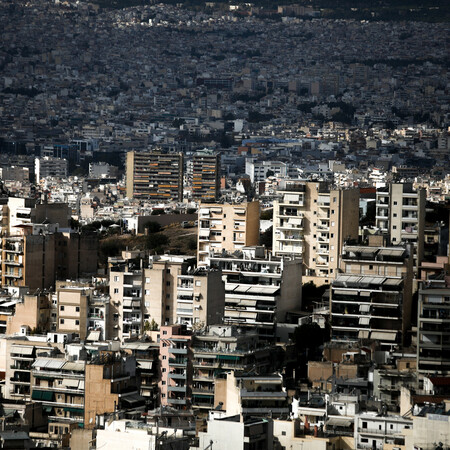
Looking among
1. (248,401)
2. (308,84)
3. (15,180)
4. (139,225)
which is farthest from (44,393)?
(308,84)

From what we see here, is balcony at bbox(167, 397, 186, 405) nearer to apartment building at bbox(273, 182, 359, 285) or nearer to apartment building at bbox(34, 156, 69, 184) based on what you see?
apartment building at bbox(273, 182, 359, 285)

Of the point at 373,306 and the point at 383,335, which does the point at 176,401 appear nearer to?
the point at 383,335

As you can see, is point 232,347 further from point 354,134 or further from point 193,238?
point 354,134

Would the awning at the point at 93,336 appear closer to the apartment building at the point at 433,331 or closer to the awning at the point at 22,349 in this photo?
the awning at the point at 22,349

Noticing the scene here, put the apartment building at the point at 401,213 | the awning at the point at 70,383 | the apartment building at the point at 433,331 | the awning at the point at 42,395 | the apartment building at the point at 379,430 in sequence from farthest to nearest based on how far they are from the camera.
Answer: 1. the apartment building at the point at 401,213
2. the awning at the point at 42,395
3. the apartment building at the point at 433,331
4. the awning at the point at 70,383
5. the apartment building at the point at 379,430

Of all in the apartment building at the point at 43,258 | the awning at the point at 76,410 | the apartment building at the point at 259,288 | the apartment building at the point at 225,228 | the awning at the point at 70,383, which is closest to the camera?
the awning at the point at 76,410

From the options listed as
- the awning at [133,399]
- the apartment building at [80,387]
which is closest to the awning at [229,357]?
the apartment building at [80,387]
